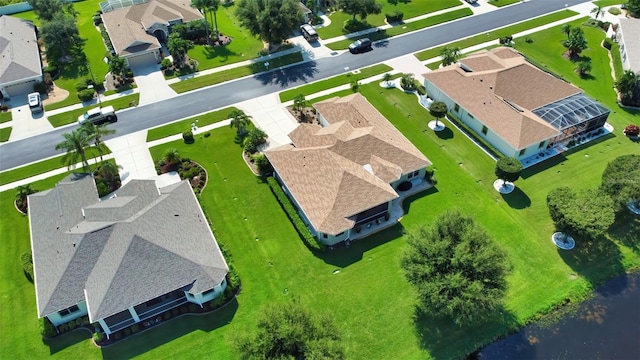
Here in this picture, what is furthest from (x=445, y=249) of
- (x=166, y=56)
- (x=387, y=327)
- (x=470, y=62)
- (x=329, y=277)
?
(x=166, y=56)

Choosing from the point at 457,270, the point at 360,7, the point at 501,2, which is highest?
the point at 360,7

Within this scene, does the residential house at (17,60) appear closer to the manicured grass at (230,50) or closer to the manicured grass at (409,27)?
the manicured grass at (230,50)

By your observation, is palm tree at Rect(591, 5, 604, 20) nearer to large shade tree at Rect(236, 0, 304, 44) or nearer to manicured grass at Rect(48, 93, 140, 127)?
large shade tree at Rect(236, 0, 304, 44)

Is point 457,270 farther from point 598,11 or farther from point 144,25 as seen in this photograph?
point 598,11

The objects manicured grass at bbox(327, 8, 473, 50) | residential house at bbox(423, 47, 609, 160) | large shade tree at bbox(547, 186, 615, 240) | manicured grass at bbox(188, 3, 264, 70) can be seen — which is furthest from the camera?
manicured grass at bbox(327, 8, 473, 50)

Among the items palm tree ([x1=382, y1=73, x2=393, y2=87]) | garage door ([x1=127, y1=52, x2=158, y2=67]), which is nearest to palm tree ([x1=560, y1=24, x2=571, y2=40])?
palm tree ([x1=382, y1=73, x2=393, y2=87])

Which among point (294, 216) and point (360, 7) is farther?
point (360, 7)

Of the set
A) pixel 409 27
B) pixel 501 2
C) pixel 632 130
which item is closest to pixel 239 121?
pixel 409 27
